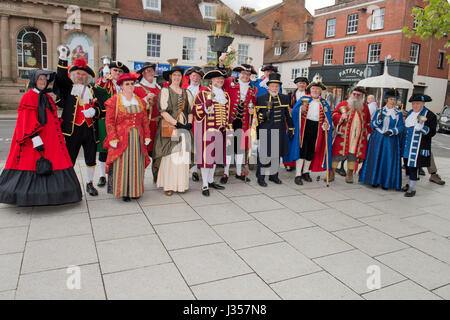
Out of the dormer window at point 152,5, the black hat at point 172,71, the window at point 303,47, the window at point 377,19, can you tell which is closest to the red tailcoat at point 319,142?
the black hat at point 172,71

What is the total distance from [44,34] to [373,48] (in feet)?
70.1

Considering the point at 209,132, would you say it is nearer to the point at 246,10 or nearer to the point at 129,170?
the point at 129,170

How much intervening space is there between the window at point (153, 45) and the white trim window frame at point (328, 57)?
44.4ft

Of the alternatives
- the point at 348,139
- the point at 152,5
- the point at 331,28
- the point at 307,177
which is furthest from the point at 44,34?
the point at 331,28

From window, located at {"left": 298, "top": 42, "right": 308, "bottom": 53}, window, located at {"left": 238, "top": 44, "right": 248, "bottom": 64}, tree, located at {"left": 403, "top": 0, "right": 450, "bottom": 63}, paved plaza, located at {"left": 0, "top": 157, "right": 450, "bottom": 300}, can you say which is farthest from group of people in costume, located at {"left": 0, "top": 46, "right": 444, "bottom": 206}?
window, located at {"left": 298, "top": 42, "right": 308, "bottom": 53}

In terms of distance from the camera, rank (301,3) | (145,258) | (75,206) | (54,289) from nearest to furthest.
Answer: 1. (54,289)
2. (145,258)
3. (75,206)
4. (301,3)

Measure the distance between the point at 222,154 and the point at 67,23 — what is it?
731 inches

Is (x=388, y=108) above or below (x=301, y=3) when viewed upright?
below

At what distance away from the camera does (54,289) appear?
9.37 ft

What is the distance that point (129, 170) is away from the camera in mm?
5004

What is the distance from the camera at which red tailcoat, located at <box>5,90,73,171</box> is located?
14.2ft

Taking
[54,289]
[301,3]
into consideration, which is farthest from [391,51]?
[54,289]

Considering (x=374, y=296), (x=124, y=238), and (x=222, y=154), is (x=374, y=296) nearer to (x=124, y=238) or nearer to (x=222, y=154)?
(x=124, y=238)
